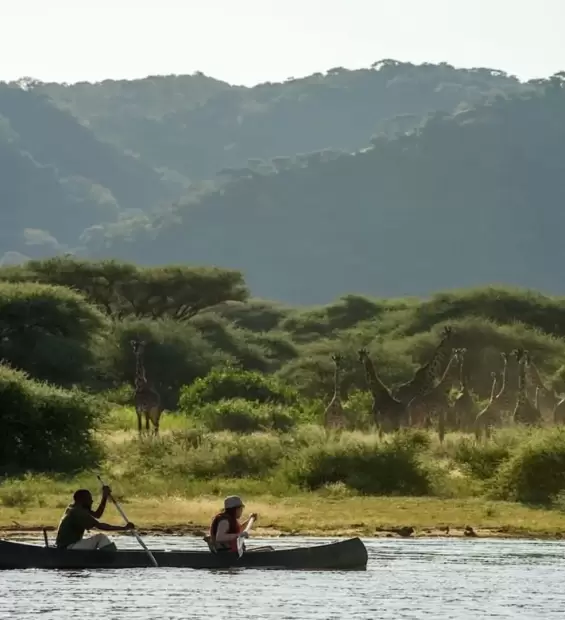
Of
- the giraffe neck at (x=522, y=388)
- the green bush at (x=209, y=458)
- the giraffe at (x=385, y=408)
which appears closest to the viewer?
the green bush at (x=209, y=458)

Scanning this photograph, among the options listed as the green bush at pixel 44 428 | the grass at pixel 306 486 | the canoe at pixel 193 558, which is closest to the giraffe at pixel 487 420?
the grass at pixel 306 486

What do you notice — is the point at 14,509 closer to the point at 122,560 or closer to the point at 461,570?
the point at 122,560

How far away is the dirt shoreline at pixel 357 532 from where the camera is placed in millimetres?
28219

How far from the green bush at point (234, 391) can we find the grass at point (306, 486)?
1169cm

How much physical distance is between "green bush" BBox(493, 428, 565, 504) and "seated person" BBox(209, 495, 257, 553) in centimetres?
1057

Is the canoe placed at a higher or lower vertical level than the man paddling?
lower

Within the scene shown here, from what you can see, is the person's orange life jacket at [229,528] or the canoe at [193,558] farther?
the person's orange life jacket at [229,528]

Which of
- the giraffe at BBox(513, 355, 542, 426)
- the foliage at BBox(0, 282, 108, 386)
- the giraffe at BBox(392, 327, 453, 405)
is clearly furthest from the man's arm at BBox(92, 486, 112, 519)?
the foliage at BBox(0, 282, 108, 386)

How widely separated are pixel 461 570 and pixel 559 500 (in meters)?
8.97

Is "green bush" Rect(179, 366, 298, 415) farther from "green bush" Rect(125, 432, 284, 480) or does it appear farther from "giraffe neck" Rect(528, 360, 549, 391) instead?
"green bush" Rect(125, 432, 284, 480)

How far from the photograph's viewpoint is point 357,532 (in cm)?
2867

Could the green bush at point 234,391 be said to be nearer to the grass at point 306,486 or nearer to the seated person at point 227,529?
the grass at point 306,486

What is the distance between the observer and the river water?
19.8 metres

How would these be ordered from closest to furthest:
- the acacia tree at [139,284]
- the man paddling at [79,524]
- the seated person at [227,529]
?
the seated person at [227,529], the man paddling at [79,524], the acacia tree at [139,284]
